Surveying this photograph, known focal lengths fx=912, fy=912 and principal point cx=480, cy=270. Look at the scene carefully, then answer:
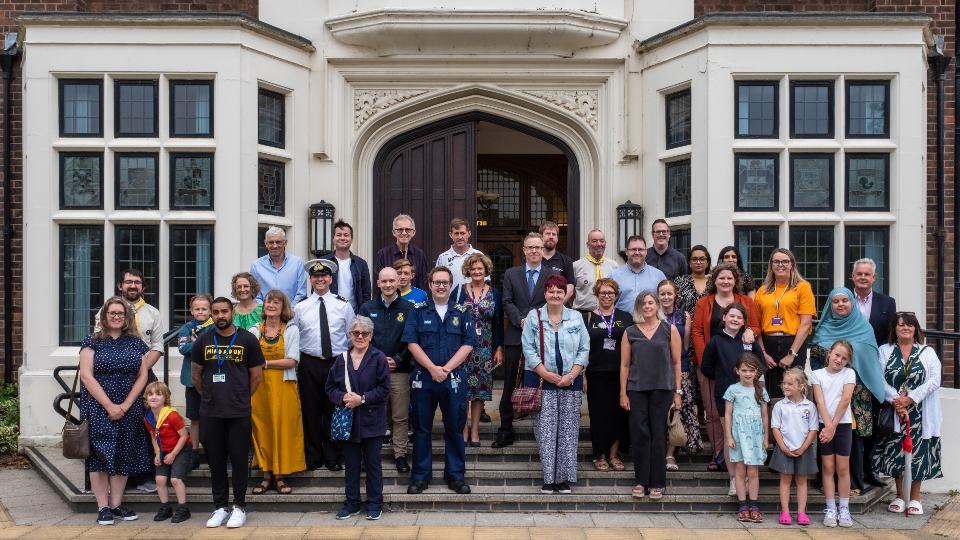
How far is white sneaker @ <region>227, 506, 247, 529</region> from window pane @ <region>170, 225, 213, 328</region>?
284 centimetres

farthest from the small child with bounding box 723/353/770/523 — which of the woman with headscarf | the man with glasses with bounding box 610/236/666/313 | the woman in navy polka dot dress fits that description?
the woman in navy polka dot dress

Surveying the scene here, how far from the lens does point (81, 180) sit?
8.79 m

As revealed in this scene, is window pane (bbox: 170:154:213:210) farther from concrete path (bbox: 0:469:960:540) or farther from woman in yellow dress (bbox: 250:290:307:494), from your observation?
concrete path (bbox: 0:469:960:540)

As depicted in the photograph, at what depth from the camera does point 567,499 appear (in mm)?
6824

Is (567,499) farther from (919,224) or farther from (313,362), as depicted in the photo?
(919,224)

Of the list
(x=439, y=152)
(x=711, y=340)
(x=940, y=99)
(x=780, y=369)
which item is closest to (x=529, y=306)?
(x=711, y=340)

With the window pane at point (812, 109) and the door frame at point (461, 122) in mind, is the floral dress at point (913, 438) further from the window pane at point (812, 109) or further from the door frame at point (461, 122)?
the door frame at point (461, 122)

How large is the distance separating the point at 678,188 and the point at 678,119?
0.69 m

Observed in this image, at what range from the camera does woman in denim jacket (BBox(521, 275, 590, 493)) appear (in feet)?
22.2

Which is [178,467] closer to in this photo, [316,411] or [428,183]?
[316,411]

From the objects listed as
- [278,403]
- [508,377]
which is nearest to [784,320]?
[508,377]

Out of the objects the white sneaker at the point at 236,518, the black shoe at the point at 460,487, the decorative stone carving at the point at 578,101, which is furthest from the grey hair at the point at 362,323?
the decorative stone carving at the point at 578,101

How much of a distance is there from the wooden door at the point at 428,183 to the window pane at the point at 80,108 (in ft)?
9.14

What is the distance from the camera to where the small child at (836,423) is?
6.56m
